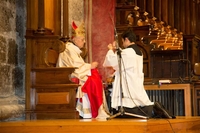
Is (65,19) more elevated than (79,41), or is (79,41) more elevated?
(65,19)

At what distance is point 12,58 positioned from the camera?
6.78 meters

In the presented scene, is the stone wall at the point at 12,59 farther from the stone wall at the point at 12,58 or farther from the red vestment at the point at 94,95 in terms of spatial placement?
the red vestment at the point at 94,95

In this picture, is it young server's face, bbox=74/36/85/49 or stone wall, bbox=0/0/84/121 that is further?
young server's face, bbox=74/36/85/49

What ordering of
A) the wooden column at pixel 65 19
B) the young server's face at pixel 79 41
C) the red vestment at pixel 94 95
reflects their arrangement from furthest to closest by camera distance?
the wooden column at pixel 65 19, the young server's face at pixel 79 41, the red vestment at pixel 94 95

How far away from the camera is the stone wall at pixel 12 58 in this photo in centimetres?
652

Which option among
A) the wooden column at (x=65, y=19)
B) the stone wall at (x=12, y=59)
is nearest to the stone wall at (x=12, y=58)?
the stone wall at (x=12, y=59)

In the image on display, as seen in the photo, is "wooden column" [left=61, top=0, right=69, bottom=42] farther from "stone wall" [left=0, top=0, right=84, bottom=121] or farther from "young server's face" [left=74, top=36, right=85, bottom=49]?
"stone wall" [left=0, top=0, right=84, bottom=121]

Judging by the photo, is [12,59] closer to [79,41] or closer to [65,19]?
[79,41]

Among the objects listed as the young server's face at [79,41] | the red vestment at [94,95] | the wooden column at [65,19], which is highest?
the wooden column at [65,19]

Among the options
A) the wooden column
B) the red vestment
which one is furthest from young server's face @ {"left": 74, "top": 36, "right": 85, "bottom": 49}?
the red vestment

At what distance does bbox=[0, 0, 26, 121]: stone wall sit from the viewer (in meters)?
6.52

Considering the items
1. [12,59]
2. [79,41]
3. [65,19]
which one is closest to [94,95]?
[79,41]

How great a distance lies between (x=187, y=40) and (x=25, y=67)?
18.0 feet

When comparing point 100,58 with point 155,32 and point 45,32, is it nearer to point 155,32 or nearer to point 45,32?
point 45,32
